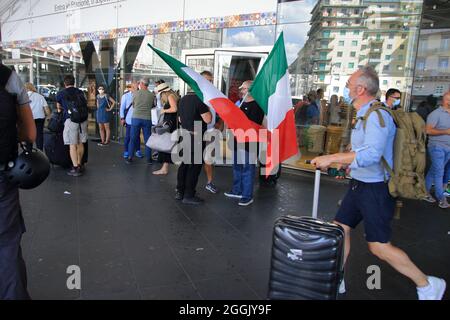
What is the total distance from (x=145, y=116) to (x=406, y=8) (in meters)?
5.41

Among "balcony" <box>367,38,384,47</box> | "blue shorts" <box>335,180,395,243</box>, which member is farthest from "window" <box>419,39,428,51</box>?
"blue shorts" <box>335,180,395,243</box>

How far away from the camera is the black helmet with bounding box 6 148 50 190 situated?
2449 mm

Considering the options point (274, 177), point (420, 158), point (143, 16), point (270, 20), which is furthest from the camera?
point (143, 16)

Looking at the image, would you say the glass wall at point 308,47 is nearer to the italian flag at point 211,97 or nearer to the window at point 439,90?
the window at point 439,90

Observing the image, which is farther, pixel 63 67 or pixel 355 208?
pixel 63 67

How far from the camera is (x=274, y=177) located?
685 centimetres

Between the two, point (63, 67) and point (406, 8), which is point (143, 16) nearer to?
point (63, 67)

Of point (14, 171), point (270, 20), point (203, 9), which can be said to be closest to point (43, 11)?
point (203, 9)

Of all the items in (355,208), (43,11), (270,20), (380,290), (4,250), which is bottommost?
(380,290)

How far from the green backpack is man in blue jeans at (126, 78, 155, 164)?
6015mm

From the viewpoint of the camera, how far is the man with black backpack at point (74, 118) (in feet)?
21.4

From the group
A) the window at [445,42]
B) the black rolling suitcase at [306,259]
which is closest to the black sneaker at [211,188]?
the black rolling suitcase at [306,259]

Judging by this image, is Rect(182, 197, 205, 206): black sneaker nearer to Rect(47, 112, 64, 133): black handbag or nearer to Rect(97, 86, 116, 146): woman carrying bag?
Rect(47, 112, 64, 133): black handbag

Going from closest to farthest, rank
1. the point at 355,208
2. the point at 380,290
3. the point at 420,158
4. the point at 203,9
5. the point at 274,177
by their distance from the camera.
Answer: the point at 420,158
the point at 355,208
the point at 380,290
the point at 274,177
the point at 203,9
